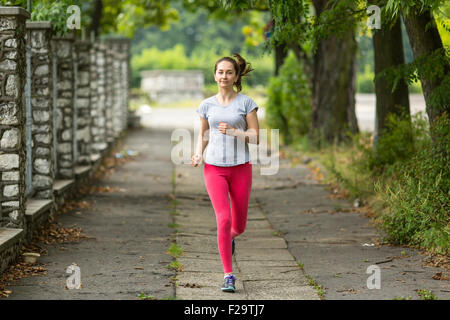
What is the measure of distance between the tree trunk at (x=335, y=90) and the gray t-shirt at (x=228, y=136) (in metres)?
10.7

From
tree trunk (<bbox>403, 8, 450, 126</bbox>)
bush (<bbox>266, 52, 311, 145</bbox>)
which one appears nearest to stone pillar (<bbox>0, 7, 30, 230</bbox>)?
tree trunk (<bbox>403, 8, 450, 126</bbox>)

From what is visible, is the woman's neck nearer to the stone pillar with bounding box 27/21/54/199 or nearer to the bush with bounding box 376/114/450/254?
the bush with bounding box 376/114/450/254

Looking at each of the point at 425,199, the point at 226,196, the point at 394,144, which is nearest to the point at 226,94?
the point at 226,196

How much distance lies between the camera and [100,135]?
676 inches

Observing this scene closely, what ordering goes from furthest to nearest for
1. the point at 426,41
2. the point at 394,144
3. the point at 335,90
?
1. the point at 335,90
2. the point at 394,144
3. the point at 426,41

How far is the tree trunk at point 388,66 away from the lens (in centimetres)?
1177

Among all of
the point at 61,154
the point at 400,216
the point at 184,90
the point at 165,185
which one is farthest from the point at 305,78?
the point at 184,90

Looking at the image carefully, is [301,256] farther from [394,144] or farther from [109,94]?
[109,94]

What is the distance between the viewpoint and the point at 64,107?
11688 millimetres

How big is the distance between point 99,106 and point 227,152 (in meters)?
11.0

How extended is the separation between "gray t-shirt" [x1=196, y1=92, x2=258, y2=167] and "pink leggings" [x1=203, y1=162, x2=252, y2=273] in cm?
7

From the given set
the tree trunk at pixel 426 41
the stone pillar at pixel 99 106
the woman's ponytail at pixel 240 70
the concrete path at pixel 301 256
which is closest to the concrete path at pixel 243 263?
the concrete path at pixel 301 256

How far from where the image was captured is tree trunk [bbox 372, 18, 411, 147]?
11766 mm
